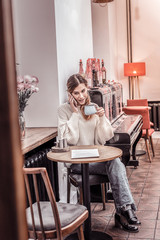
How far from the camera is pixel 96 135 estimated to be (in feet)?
10.2

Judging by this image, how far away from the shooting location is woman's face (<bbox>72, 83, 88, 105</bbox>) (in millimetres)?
3111

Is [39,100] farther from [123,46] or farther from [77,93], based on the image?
[123,46]

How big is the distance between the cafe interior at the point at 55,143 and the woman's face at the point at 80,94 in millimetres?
342

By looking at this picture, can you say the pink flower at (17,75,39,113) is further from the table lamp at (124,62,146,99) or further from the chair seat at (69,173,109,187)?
the table lamp at (124,62,146,99)

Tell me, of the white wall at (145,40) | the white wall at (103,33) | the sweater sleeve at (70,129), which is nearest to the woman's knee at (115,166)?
the sweater sleeve at (70,129)

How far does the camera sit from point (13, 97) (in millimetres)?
130

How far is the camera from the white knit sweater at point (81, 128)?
9.77 feet

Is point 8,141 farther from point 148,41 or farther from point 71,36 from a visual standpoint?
point 148,41

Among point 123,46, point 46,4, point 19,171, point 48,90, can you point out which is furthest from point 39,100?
point 123,46

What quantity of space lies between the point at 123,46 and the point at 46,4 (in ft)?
14.4

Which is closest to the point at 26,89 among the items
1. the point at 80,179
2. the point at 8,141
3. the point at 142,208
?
the point at 80,179

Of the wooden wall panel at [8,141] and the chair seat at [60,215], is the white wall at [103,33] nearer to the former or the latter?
the chair seat at [60,215]

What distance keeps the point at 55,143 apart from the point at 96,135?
0.47m

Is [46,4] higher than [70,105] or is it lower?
higher
